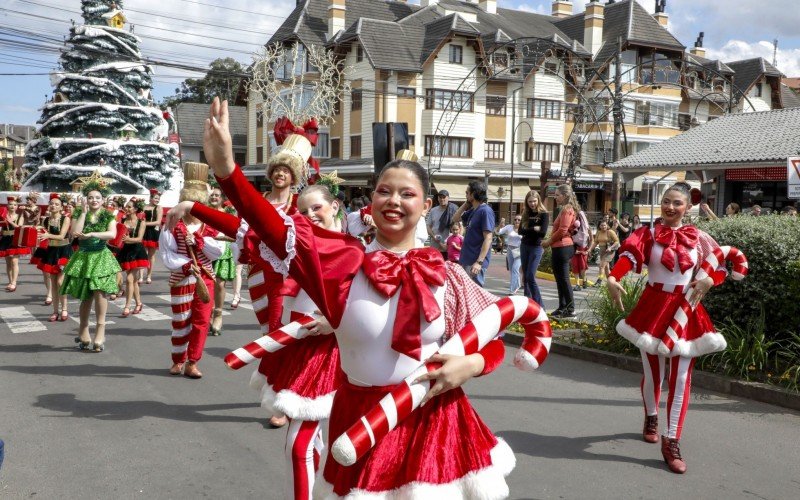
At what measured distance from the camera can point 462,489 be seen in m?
2.56

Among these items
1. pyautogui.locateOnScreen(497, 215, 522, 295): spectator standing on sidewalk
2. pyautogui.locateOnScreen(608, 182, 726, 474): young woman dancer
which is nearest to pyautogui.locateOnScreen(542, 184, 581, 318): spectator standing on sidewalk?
pyautogui.locateOnScreen(497, 215, 522, 295): spectator standing on sidewalk

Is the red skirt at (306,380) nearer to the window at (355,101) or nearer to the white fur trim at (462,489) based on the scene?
the white fur trim at (462,489)

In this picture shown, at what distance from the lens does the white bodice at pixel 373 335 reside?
261 centimetres

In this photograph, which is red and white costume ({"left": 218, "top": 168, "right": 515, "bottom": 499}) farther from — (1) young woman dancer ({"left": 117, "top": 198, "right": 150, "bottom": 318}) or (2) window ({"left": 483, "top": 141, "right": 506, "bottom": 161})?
(2) window ({"left": 483, "top": 141, "right": 506, "bottom": 161})

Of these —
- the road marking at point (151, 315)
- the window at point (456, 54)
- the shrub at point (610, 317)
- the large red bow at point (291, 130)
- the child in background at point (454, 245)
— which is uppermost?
the window at point (456, 54)

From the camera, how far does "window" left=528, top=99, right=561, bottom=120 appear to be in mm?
47219

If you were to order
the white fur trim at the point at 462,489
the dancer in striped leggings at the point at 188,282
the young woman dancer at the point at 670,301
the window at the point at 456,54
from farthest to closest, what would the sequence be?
the window at the point at 456,54 → the dancer in striped leggings at the point at 188,282 → the young woman dancer at the point at 670,301 → the white fur trim at the point at 462,489

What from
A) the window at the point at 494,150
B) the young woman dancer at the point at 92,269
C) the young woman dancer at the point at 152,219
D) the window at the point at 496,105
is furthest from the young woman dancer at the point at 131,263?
the window at the point at 496,105

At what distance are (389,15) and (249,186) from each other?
49.1m

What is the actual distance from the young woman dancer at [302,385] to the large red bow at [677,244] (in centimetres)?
263

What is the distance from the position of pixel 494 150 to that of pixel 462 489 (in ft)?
147

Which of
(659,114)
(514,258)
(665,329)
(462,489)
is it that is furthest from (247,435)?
(659,114)

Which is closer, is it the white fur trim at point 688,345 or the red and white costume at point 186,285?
the white fur trim at point 688,345

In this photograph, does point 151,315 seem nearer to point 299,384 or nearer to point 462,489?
point 299,384
